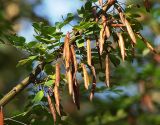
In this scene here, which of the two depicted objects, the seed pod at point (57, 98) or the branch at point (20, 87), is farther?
the branch at point (20, 87)

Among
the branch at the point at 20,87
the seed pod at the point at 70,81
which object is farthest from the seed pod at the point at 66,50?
the branch at the point at 20,87

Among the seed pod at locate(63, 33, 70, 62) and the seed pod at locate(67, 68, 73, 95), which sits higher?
the seed pod at locate(63, 33, 70, 62)

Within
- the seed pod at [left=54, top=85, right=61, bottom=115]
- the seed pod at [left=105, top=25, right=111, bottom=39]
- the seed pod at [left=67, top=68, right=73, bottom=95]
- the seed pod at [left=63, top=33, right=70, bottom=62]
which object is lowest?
the seed pod at [left=54, top=85, right=61, bottom=115]

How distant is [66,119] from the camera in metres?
1.77

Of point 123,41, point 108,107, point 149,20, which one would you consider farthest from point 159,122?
point 123,41

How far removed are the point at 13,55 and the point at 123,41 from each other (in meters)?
3.78

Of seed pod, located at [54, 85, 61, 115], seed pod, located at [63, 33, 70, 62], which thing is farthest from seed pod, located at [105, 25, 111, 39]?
seed pod, located at [54, 85, 61, 115]

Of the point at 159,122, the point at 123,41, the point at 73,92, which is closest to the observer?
the point at 73,92

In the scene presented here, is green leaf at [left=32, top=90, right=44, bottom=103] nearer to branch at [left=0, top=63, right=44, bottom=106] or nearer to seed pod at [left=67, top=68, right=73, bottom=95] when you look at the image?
branch at [left=0, top=63, right=44, bottom=106]

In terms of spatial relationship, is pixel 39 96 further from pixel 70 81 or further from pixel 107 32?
pixel 107 32

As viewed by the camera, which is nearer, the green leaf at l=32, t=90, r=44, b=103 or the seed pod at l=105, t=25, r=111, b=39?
the seed pod at l=105, t=25, r=111, b=39

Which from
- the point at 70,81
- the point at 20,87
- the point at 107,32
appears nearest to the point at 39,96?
the point at 20,87

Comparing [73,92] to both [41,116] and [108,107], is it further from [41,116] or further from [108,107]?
[108,107]

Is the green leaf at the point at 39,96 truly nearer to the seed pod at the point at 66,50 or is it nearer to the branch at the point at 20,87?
the branch at the point at 20,87
